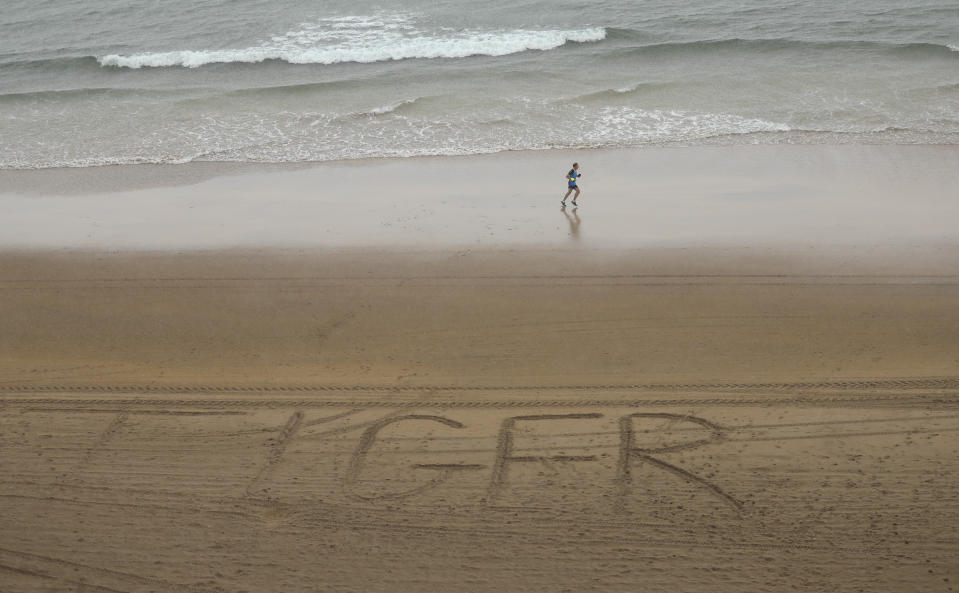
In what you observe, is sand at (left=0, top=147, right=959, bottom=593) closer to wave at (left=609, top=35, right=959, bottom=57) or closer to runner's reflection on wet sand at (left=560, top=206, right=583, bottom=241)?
runner's reflection on wet sand at (left=560, top=206, right=583, bottom=241)

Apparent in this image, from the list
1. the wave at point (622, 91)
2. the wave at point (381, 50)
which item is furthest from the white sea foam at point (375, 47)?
the wave at point (622, 91)

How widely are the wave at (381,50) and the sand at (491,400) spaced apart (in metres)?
12.6

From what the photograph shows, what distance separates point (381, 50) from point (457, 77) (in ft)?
14.2

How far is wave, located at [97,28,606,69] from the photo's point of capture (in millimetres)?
24766

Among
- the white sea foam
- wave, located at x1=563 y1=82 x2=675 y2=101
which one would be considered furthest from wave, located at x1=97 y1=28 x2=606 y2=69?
wave, located at x1=563 y1=82 x2=675 y2=101

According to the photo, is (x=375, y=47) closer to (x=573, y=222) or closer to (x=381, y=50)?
(x=381, y=50)

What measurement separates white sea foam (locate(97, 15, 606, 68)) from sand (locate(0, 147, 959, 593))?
1268 centimetres

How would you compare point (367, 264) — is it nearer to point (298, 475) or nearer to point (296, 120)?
point (298, 475)

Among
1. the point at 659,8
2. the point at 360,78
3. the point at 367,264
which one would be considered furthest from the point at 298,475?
the point at 659,8

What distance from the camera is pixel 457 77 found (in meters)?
22.4

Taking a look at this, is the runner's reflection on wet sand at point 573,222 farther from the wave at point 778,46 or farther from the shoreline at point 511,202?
the wave at point 778,46

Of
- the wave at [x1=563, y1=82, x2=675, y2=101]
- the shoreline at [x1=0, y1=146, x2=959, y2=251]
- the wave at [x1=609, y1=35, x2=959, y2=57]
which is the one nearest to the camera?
the shoreline at [x1=0, y1=146, x2=959, y2=251]

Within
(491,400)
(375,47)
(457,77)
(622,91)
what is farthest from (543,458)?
(375,47)

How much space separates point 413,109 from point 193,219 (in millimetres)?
7652
